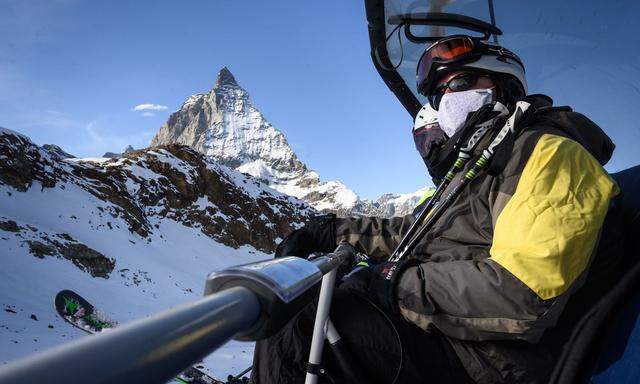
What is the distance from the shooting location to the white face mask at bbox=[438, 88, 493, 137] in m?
2.42

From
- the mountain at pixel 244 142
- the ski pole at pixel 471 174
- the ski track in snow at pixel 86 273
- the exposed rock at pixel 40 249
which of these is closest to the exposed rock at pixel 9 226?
the ski track in snow at pixel 86 273

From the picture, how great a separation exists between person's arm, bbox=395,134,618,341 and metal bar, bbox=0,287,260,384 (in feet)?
3.80

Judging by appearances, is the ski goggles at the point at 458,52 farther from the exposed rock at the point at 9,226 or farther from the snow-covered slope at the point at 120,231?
the exposed rock at the point at 9,226

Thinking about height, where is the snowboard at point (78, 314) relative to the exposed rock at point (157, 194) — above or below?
below

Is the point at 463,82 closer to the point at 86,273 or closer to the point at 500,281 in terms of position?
the point at 500,281

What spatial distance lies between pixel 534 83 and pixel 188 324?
3143mm

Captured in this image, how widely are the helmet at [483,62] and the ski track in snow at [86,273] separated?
5.99m

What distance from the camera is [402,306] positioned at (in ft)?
5.45

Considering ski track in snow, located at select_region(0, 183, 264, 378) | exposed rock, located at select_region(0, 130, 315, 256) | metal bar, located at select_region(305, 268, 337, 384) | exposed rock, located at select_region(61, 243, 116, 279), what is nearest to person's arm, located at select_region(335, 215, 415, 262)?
metal bar, located at select_region(305, 268, 337, 384)

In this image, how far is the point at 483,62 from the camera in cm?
247

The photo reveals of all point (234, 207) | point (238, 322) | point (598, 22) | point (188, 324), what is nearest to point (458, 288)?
A: point (238, 322)

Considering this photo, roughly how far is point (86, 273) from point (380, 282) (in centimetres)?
1476

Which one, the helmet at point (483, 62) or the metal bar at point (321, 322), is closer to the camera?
the metal bar at point (321, 322)

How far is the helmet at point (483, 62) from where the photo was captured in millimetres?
2479
